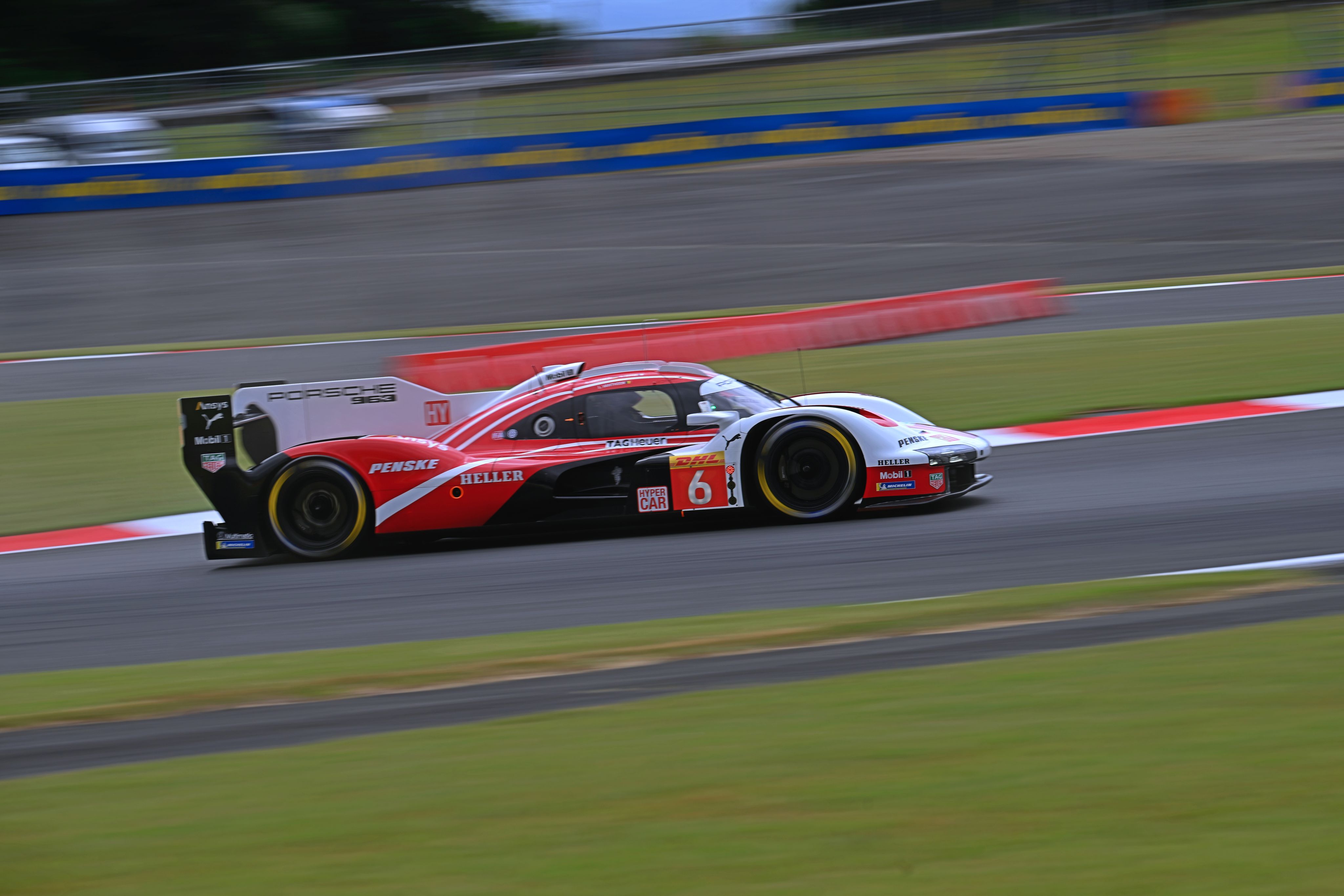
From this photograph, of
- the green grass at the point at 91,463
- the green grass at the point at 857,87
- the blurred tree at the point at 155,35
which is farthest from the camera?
the blurred tree at the point at 155,35

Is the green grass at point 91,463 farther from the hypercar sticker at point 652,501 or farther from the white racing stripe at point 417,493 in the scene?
the hypercar sticker at point 652,501

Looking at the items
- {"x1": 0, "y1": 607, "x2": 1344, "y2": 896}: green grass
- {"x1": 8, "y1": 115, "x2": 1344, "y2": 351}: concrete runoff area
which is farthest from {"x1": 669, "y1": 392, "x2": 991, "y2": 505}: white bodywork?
{"x1": 8, "y1": 115, "x2": 1344, "y2": 351}: concrete runoff area

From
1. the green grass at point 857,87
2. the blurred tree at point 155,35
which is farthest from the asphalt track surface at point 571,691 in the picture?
A: the blurred tree at point 155,35

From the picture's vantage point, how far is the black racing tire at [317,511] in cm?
843

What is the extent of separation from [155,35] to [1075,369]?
40.6 meters

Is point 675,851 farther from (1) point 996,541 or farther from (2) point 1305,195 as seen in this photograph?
(2) point 1305,195

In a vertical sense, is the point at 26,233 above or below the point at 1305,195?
above

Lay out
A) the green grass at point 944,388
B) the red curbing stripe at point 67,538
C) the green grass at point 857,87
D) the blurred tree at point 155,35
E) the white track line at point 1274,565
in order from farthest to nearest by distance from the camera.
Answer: the blurred tree at point 155,35 → the green grass at point 857,87 → the green grass at point 944,388 → the red curbing stripe at point 67,538 → the white track line at point 1274,565

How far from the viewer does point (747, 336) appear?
44.3 feet

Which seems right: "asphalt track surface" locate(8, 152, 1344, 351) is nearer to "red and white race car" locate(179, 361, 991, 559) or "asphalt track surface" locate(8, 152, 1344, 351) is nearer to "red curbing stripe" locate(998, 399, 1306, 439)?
"red curbing stripe" locate(998, 399, 1306, 439)

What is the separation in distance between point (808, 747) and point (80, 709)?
3.12 meters

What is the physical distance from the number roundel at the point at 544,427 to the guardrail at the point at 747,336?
9.36ft

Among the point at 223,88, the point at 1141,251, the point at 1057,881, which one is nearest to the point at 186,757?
the point at 1057,881

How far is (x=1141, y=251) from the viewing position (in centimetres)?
1722
